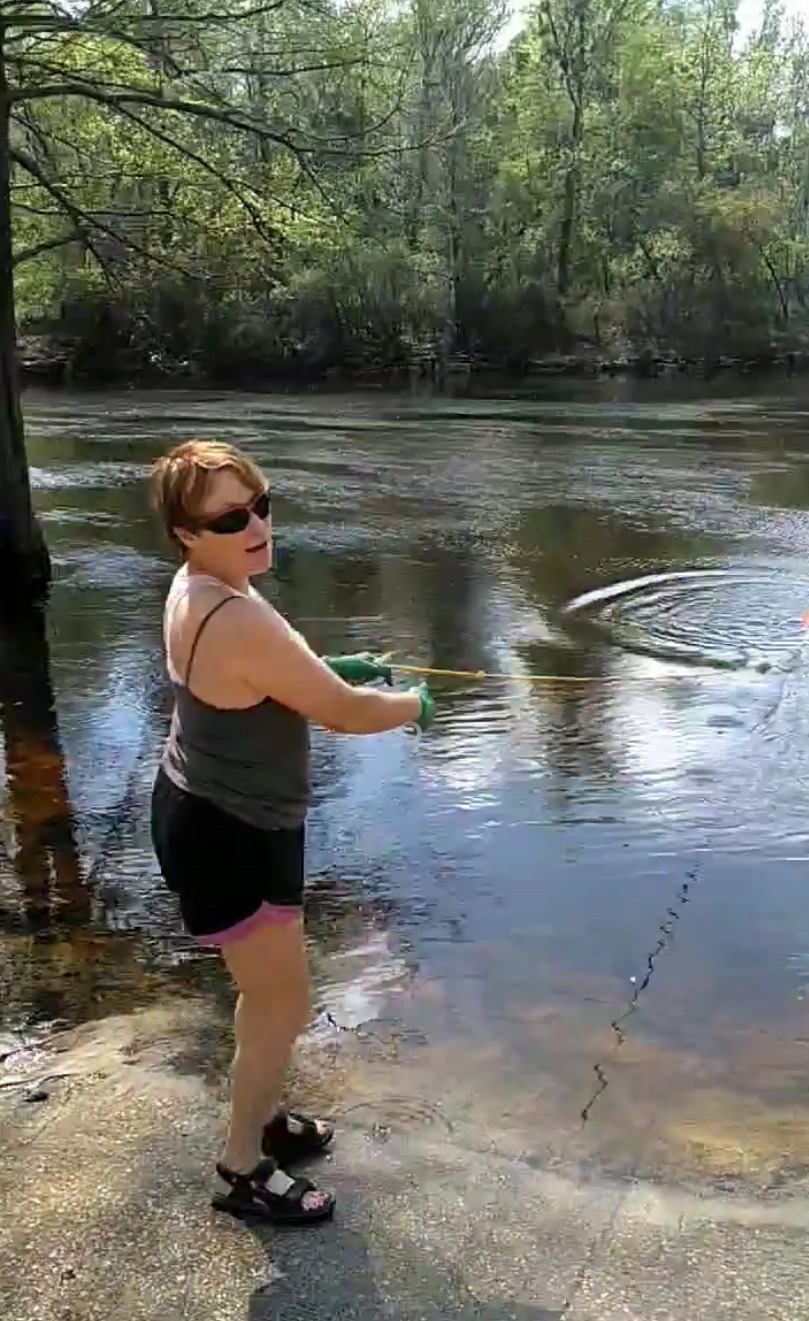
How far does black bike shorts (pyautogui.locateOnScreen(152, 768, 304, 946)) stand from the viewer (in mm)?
3027

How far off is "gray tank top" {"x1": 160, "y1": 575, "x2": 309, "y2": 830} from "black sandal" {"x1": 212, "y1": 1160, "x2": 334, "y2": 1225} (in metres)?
0.82

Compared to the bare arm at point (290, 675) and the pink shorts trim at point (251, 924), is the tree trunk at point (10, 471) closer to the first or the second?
the pink shorts trim at point (251, 924)

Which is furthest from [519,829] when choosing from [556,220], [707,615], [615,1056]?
[556,220]

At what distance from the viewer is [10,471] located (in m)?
11.8

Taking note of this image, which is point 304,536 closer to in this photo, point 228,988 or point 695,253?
point 228,988

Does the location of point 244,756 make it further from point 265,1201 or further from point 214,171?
point 214,171

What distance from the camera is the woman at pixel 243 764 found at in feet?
9.63

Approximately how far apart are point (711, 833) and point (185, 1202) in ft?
12.4

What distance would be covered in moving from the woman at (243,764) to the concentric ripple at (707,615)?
21.7 ft

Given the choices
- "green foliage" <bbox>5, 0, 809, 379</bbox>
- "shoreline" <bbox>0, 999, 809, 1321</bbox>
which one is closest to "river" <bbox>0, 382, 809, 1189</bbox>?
"shoreline" <bbox>0, 999, 809, 1321</bbox>

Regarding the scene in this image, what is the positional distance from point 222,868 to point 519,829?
3.58m

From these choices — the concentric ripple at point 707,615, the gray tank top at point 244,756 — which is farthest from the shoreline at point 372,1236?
the concentric ripple at point 707,615

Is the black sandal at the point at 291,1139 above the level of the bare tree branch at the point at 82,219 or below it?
below

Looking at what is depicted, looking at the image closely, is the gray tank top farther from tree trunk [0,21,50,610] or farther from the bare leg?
tree trunk [0,21,50,610]
